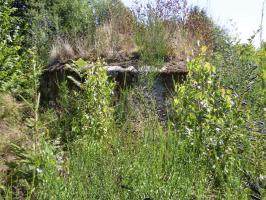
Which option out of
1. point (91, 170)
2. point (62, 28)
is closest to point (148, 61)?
point (91, 170)

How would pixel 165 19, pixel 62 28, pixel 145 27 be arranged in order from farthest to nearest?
pixel 62 28
pixel 165 19
pixel 145 27

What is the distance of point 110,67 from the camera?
631cm

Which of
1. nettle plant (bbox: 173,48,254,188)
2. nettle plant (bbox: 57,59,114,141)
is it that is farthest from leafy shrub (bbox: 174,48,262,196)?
nettle plant (bbox: 57,59,114,141)

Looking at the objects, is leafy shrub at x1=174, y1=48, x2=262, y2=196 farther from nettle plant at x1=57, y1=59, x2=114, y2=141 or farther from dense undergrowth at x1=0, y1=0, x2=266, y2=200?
nettle plant at x1=57, y1=59, x2=114, y2=141

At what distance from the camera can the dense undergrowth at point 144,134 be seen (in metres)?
2.73

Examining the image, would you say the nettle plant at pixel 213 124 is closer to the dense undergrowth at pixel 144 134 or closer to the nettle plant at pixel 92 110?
the dense undergrowth at pixel 144 134

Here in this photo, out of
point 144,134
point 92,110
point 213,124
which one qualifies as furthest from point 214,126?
point 92,110

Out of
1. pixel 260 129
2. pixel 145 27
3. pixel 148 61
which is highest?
pixel 145 27

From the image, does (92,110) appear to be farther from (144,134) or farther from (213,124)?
(213,124)

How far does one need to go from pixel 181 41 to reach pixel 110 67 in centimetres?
144

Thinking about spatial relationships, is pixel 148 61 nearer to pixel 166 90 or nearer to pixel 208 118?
pixel 166 90

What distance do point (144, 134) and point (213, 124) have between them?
0.58m

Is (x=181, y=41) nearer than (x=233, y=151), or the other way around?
(x=233, y=151)

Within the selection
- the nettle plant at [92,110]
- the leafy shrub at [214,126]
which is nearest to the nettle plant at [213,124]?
the leafy shrub at [214,126]
